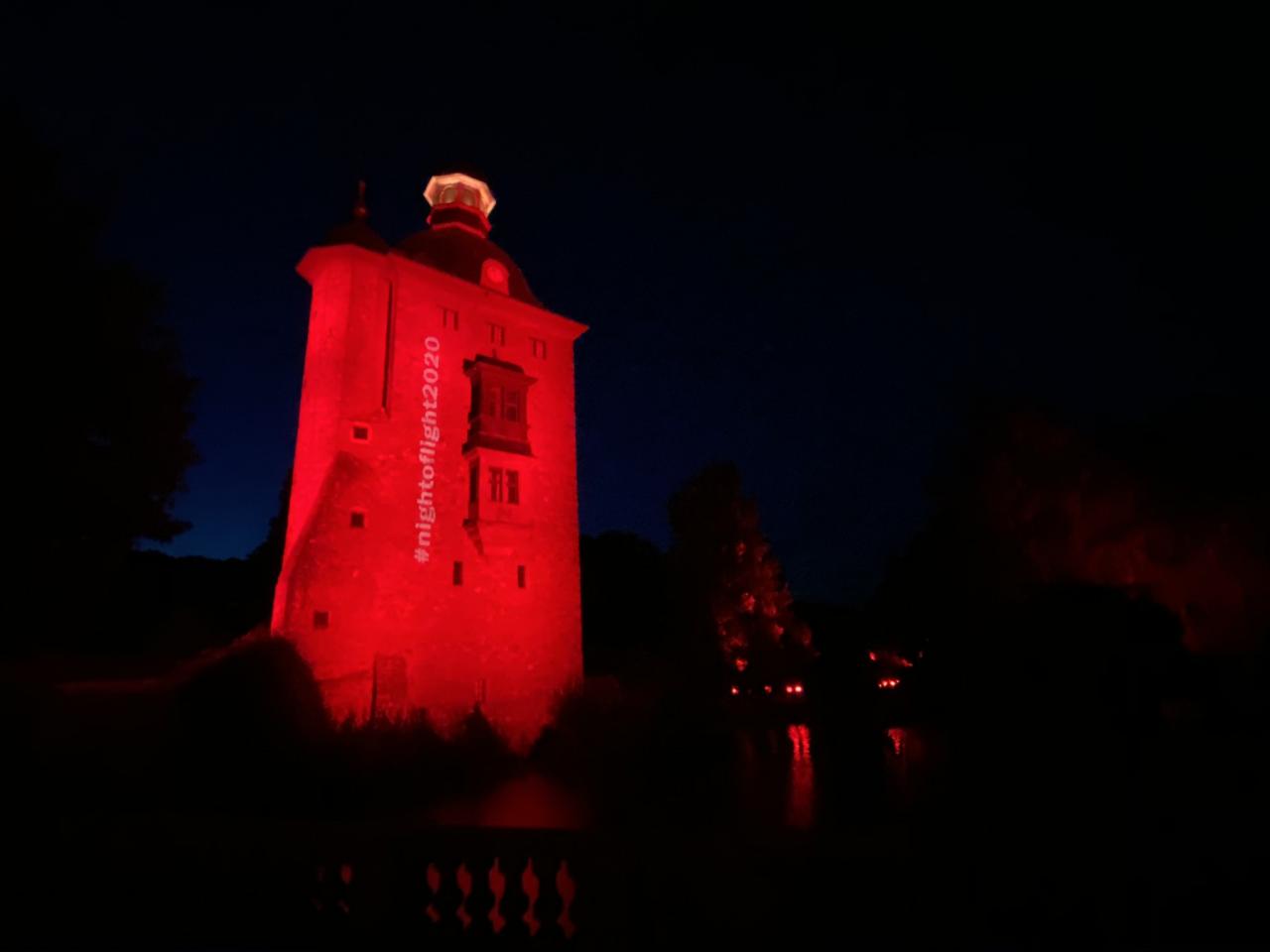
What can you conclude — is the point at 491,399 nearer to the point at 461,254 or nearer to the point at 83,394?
the point at 461,254

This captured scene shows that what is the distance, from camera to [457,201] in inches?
1086

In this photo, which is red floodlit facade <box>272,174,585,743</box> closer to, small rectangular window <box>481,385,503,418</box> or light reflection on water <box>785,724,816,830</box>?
small rectangular window <box>481,385,503,418</box>

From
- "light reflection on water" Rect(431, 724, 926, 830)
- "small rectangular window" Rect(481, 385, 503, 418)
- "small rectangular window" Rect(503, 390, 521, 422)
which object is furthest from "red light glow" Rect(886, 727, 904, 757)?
"small rectangular window" Rect(481, 385, 503, 418)

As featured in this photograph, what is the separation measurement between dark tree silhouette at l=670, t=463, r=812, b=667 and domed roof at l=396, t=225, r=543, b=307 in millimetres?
14673

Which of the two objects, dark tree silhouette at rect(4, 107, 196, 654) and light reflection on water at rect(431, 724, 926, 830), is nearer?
dark tree silhouette at rect(4, 107, 196, 654)

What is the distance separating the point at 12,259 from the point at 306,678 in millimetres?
10653

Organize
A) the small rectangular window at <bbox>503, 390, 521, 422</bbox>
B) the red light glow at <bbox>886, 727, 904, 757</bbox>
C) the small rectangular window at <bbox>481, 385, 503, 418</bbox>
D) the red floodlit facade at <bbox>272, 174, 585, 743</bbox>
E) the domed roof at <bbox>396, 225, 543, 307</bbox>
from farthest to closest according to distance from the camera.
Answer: the red light glow at <bbox>886, 727, 904, 757</bbox> < the domed roof at <bbox>396, 225, 543, 307</bbox> < the small rectangular window at <bbox>503, 390, 521, 422</bbox> < the small rectangular window at <bbox>481, 385, 503, 418</bbox> < the red floodlit facade at <bbox>272, 174, 585, 743</bbox>

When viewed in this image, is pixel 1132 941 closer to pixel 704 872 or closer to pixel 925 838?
pixel 925 838

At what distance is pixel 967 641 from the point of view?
27.9 feet

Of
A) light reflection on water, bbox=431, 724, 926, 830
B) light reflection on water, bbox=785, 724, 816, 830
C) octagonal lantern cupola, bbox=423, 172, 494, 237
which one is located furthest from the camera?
octagonal lantern cupola, bbox=423, 172, 494, 237

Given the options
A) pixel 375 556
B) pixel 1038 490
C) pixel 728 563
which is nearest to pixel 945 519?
pixel 1038 490

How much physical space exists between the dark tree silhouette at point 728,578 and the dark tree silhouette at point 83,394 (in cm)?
2264

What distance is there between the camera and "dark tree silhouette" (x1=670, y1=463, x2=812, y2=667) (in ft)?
111

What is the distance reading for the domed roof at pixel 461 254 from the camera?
81.3 feet
